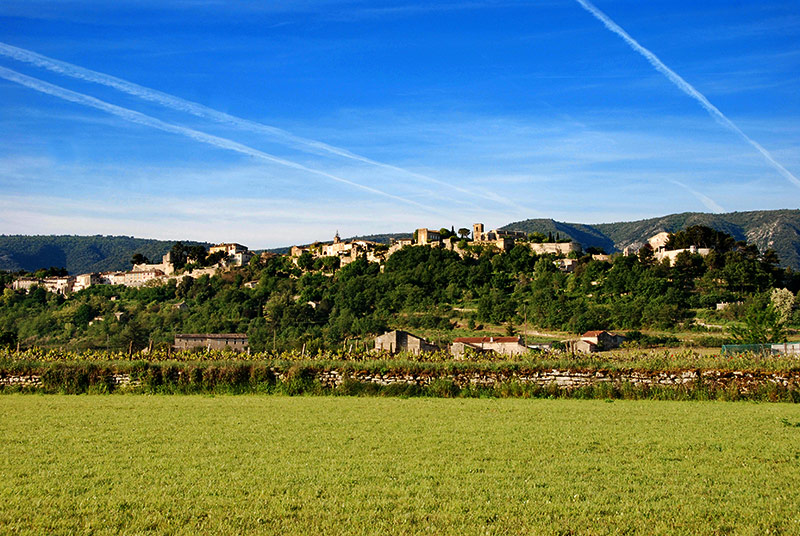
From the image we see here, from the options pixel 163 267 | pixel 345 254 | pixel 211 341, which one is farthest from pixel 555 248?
pixel 163 267

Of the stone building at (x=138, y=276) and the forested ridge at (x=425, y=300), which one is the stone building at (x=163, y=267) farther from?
the forested ridge at (x=425, y=300)

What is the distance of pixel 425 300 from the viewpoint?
81.8 m

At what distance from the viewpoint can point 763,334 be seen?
4494 centimetres

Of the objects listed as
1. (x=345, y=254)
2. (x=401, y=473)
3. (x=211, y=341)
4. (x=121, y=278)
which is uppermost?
(x=345, y=254)

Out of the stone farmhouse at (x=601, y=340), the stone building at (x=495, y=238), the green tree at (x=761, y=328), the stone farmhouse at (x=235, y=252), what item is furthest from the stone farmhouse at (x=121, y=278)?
the green tree at (x=761, y=328)

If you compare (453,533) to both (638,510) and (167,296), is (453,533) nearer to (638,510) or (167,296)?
(638,510)

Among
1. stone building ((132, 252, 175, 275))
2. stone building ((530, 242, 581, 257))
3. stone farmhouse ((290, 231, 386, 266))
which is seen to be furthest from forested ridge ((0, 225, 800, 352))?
stone building ((132, 252, 175, 275))

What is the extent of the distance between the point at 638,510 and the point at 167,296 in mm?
101247

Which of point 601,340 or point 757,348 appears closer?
point 757,348

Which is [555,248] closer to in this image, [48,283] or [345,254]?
[345,254]

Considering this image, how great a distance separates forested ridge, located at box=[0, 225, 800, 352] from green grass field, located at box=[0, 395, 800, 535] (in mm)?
45308

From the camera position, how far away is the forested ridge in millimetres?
67688

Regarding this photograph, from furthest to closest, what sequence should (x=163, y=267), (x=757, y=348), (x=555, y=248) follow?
1. (x=163, y=267)
2. (x=555, y=248)
3. (x=757, y=348)

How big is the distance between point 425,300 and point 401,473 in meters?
75.0
